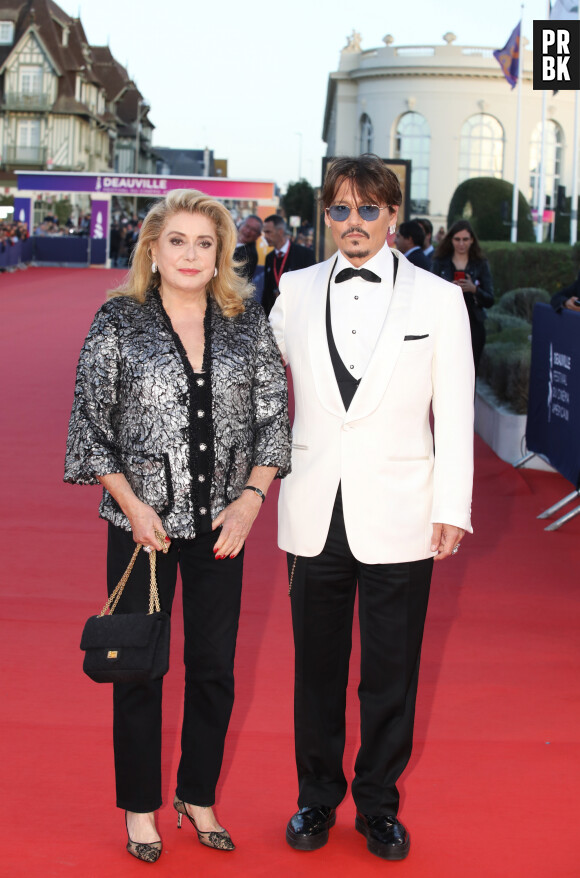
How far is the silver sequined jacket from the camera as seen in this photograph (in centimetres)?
337

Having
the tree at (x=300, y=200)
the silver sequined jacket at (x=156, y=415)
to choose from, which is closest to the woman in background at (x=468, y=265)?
the silver sequined jacket at (x=156, y=415)

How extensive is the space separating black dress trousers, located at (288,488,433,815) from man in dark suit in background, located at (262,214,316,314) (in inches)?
358

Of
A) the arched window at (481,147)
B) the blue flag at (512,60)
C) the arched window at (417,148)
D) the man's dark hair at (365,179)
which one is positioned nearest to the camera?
the man's dark hair at (365,179)

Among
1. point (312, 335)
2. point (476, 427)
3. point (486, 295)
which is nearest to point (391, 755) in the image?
point (312, 335)

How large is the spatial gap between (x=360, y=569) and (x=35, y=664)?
211 cm

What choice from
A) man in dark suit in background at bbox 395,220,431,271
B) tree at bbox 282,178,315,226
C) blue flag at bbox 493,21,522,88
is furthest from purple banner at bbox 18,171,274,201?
tree at bbox 282,178,315,226

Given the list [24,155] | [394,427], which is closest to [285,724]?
[394,427]

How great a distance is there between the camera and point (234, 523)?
337 cm

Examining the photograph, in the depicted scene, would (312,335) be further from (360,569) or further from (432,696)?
(432,696)

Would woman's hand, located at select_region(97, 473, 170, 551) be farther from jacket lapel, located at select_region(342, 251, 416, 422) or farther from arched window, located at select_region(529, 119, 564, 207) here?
arched window, located at select_region(529, 119, 564, 207)

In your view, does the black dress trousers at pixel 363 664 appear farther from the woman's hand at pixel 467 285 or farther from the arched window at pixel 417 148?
the arched window at pixel 417 148

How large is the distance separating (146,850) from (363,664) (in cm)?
87

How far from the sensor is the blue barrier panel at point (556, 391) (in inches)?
322

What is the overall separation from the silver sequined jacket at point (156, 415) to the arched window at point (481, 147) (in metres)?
67.9
